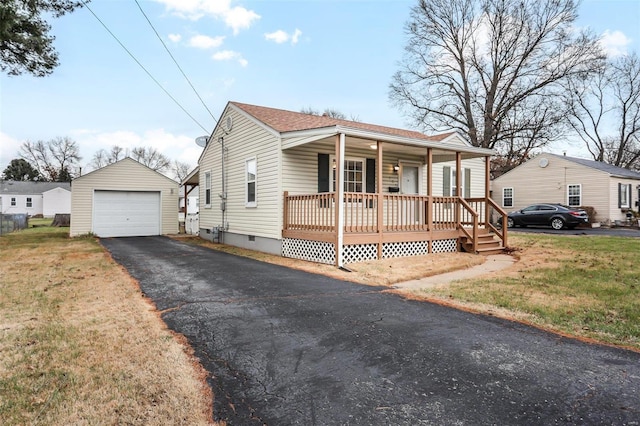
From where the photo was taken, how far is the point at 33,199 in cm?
4638

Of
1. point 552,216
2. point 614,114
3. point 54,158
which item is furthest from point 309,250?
point 54,158

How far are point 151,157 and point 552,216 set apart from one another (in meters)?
55.3

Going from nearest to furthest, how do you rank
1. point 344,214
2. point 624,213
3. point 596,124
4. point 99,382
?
point 99,382, point 344,214, point 624,213, point 596,124

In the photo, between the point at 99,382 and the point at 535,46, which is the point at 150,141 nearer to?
the point at 535,46

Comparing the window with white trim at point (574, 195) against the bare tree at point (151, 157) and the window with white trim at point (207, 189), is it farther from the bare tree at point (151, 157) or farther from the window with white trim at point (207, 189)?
the bare tree at point (151, 157)

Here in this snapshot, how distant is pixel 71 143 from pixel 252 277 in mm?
61919

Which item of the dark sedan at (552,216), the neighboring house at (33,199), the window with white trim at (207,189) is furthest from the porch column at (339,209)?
the neighboring house at (33,199)

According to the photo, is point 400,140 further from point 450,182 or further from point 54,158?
point 54,158

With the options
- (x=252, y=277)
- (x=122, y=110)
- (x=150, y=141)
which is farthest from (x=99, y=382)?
(x=150, y=141)

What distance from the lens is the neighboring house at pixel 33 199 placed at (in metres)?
45.7

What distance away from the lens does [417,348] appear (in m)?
3.68

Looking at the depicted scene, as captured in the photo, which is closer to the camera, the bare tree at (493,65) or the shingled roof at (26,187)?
the bare tree at (493,65)

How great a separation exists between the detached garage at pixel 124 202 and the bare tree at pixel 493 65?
63.9 feet

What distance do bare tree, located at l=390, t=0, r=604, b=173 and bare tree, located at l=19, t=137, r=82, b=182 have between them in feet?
172
